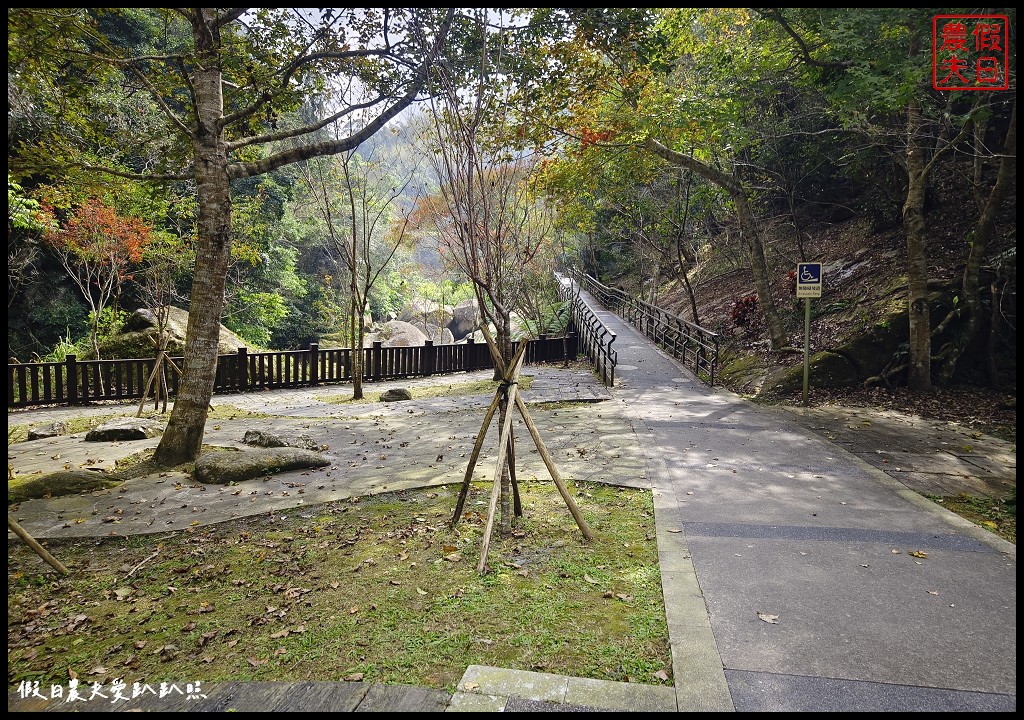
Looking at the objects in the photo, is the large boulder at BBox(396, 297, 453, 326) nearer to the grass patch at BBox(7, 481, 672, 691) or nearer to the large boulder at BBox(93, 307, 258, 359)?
the large boulder at BBox(93, 307, 258, 359)

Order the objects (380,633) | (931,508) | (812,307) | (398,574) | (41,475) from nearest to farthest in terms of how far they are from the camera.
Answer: (380,633) → (398,574) → (931,508) → (41,475) → (812,307)

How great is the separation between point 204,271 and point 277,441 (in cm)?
239

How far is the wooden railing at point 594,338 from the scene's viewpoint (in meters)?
13.4

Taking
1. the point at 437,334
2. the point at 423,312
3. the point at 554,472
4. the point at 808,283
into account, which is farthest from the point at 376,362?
the point at 423,312

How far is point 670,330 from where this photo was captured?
17812 mm

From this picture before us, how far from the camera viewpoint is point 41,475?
560 centimetres

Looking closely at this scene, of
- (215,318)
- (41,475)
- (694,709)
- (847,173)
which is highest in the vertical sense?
(847,173)

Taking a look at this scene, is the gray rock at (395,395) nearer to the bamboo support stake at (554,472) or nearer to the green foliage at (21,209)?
the green foliage at (21,209)

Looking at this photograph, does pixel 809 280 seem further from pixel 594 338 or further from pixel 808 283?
pixel 594 338

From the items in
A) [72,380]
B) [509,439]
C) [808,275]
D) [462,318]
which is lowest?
[509,439]

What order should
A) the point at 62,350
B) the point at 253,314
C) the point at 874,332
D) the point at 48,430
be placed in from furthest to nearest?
1. the point at 253,314
2. the point at 62,350
3. the point at 874,332
4. the point at 48,430

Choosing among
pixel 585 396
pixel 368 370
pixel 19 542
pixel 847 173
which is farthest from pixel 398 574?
pixel 847 173

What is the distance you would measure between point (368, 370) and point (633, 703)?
14088mm

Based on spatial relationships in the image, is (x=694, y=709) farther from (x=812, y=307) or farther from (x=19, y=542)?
(x=812, y=307)
